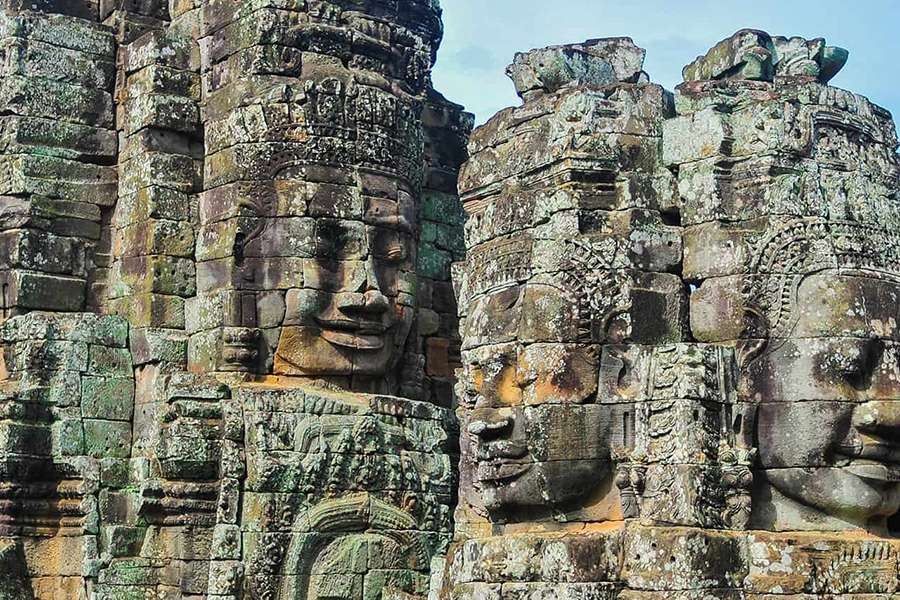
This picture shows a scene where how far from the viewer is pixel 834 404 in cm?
1212

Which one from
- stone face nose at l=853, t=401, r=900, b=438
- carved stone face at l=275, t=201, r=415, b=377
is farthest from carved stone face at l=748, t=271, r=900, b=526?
carved stone face at l=275, t=201, r=415, b=377

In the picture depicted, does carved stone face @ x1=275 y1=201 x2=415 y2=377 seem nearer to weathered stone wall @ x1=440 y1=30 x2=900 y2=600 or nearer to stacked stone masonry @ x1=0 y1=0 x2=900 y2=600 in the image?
stacked stone masonry @ x1=0 y1=0 x2=900 y2=600

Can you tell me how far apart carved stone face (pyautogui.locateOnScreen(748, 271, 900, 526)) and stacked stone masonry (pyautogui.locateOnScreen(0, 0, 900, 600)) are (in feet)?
0.07

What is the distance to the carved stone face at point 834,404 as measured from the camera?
12109mm

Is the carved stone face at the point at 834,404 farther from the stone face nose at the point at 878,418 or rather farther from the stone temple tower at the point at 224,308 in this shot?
the stone temple tower at the point at 224,308

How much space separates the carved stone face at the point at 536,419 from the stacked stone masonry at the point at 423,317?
0.03 meters

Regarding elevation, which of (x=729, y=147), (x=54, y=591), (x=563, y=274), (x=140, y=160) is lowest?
(x=54, y=591)

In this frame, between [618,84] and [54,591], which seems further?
[54,591]

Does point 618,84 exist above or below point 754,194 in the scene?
above

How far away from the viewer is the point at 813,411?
1216cm

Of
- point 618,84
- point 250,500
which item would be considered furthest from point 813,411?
point 250,500

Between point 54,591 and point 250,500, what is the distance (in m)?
2.47

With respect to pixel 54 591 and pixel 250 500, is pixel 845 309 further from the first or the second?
pixel 54 591

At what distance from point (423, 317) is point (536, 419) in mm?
6748
